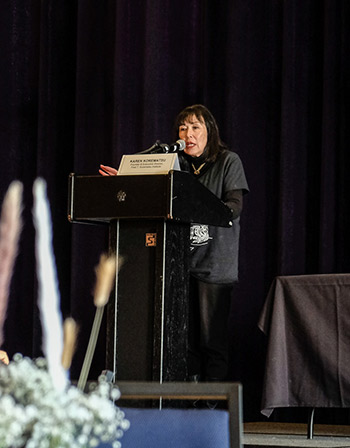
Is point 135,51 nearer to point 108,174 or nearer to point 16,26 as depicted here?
point 16,26

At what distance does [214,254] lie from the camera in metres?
3.10

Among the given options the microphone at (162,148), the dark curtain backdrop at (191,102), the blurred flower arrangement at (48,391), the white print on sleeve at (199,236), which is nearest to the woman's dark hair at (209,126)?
the white print on sleeve at (199,236)

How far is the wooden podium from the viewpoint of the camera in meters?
2.42

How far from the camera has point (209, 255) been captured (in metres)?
3.10

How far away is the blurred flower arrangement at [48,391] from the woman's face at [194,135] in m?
2.40

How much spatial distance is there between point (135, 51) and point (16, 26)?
79 centimetres

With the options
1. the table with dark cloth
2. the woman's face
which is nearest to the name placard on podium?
the woman's face

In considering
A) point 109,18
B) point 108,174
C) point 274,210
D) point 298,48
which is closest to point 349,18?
point 298,48

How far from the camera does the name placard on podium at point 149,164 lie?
8.16 feet

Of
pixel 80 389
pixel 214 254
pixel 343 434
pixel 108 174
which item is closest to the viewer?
pixel 80 389

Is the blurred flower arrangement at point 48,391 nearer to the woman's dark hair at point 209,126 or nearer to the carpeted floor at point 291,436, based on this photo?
the carpeted floor at point 291,436

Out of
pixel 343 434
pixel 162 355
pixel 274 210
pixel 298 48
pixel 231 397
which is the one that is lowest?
pixel 343 434

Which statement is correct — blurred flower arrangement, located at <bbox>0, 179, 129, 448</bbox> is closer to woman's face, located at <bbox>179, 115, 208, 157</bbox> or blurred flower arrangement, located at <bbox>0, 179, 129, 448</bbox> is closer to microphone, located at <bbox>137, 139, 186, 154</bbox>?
→ microphone, located at <bbox>137, 139, 186, 154</bbox>

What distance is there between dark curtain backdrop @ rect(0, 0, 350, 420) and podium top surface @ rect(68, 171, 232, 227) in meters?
1.44
